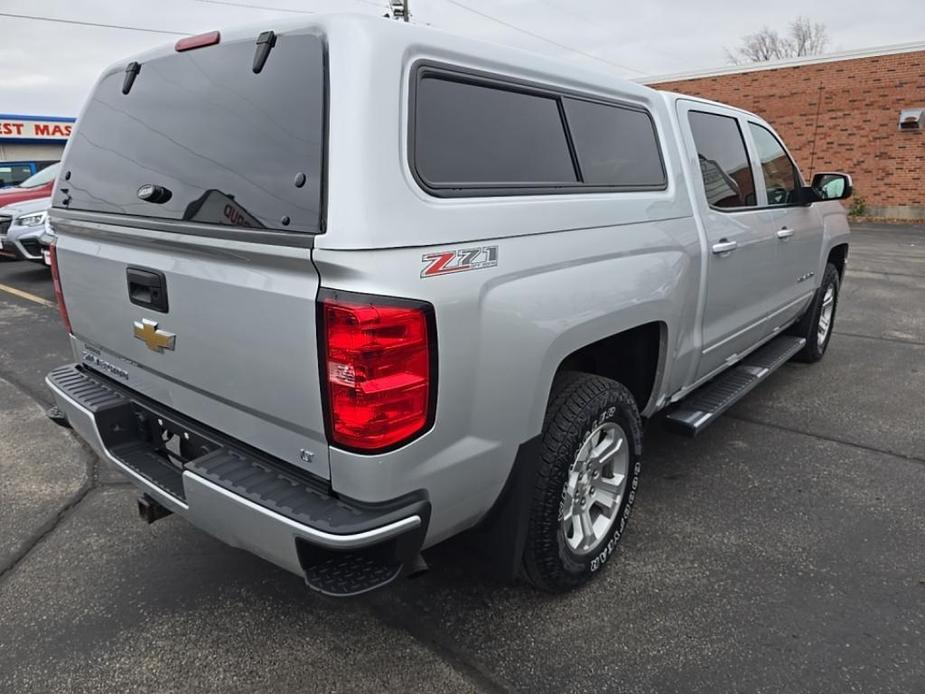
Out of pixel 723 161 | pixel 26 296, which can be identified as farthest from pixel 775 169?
pixel 26 296

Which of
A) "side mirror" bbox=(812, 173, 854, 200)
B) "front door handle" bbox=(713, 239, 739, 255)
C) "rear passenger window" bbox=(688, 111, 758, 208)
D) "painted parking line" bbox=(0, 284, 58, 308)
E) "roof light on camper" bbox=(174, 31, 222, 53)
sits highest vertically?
"roof light on camper" bbox=(174, 31, 222, 53)

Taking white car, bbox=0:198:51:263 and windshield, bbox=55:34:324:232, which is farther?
white car, bbox=0:198:51:263

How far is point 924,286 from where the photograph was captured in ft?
30.6

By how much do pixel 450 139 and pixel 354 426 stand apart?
94 cm

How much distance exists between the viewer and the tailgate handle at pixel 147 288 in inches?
87.1

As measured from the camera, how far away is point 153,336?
2311 mm

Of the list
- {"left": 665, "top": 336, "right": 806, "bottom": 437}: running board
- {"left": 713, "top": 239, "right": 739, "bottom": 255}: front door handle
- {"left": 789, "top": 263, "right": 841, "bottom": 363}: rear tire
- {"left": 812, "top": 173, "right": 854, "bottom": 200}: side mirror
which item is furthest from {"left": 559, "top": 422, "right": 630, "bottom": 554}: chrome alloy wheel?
{"left": 789, "top": 263, "right": 841, "bottom": 363}: rear tire

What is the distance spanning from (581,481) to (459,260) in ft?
3.79

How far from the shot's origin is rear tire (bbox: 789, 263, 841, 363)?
539 cm

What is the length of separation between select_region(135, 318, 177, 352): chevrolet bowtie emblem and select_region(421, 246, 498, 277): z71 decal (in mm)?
995

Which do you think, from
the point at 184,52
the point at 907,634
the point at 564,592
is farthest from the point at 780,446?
the point at 184,52

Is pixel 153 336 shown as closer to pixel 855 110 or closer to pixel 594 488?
pixel 594 488

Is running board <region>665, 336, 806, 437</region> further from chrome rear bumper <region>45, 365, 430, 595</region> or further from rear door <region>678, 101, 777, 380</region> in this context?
chrome rear bumper <region>45, 365, 430, 595</region>

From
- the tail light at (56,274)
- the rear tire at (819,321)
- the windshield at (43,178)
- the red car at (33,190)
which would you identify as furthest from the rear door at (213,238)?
the windshield at (43,178)
